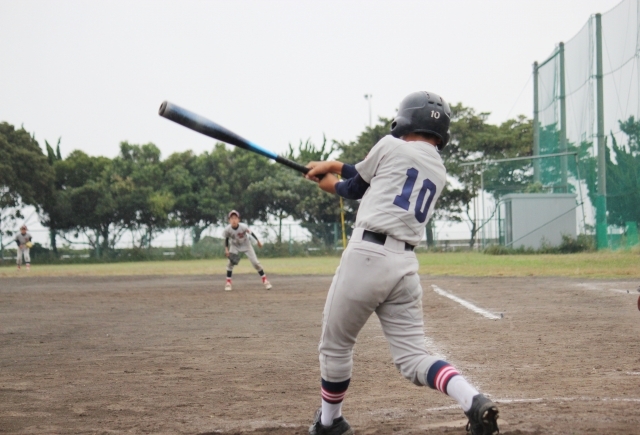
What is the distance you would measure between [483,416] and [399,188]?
1.24 meters

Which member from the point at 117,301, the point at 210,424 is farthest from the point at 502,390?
the point at 117,301

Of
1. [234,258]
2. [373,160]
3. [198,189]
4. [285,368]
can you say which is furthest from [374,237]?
[198,189]

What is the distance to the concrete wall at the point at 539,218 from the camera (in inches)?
1148

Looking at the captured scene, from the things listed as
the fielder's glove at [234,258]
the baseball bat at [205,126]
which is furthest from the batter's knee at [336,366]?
the fielder's glove at [234,258]

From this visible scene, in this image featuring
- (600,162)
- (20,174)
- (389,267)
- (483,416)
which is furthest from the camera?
(20,174)

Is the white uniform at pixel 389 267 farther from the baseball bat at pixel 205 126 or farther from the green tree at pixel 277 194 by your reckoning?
the green tree at pixel 277 194

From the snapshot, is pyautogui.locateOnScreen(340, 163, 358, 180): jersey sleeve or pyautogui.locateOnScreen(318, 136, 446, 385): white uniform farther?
pyautogui.locateOnScreen(340, 163, 358, 180): jersey sleeve

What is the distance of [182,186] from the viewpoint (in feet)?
169

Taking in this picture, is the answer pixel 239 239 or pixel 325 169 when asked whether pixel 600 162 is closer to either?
pixel 239 239

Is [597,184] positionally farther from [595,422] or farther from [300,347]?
[595,422]

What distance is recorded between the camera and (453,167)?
47562 mm

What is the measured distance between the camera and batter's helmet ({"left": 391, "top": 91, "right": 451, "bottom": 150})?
4277 millimetres

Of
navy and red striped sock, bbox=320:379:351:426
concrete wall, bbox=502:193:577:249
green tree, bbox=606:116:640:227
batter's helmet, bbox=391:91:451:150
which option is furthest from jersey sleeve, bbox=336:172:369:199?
concrete wall, bbox=502:193:577:249

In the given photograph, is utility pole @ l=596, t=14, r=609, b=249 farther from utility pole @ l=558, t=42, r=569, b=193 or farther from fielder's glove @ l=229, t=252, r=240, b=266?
fielder's glove @ l=229, t=252, r=240, b=266
